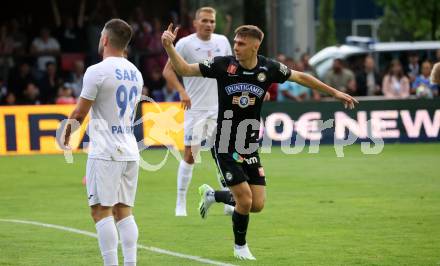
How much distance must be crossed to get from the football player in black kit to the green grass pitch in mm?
577

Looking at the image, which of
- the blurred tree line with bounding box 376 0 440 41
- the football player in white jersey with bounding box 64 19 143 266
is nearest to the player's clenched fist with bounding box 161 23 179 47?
the football player in white jersey with bounding box 64 19 143 266

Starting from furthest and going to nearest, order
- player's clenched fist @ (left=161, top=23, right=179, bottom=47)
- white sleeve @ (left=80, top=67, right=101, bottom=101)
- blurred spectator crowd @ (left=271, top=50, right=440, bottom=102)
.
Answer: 1. blurred spectator crowd @ (left=271, top=50, right=440, bottom=102)
2. player's clenched fist @ (left=161, top=23, right=179, bottom=47)
3. white sleeve @ (left=80, top=67, right=101, bottom=101)

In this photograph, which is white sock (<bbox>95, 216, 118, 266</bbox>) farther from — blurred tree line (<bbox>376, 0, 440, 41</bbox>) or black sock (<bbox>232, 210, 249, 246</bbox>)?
blurred tree line (<bbox>376, 0, 440, 41</bbox>)

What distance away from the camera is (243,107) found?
35.2ft

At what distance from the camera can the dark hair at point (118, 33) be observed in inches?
352

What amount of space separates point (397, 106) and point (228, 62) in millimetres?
14156

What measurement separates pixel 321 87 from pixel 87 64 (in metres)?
16.9

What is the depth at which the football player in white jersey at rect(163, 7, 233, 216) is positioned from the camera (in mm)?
13984

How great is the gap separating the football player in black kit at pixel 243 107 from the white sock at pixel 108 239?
74.7 inches

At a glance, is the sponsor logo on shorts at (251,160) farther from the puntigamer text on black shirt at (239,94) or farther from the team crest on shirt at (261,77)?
the team crest on shirt at (261,77)

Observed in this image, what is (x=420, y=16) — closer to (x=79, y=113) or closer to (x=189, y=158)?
(x=189, y=158)

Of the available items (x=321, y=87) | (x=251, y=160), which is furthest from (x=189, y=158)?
(x=321, y=87)

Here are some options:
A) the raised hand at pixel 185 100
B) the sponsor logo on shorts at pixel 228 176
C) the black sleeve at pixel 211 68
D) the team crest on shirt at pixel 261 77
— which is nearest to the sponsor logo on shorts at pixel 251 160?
the sponsor logo on shorts at pixel 228 176

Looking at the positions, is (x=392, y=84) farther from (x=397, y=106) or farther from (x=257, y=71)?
(x=257, y=71)
